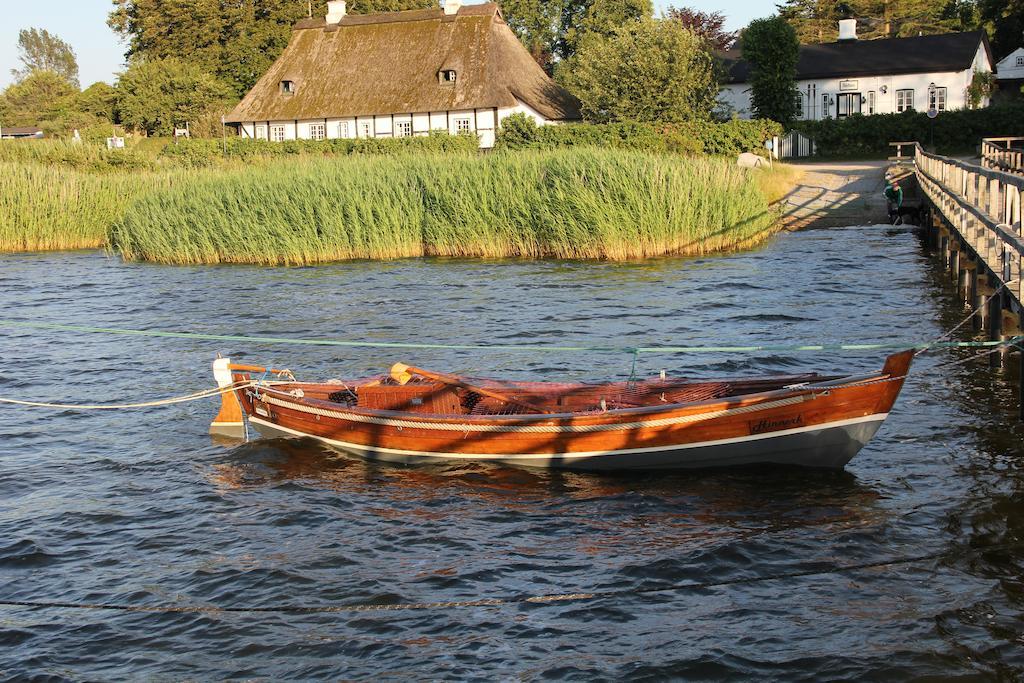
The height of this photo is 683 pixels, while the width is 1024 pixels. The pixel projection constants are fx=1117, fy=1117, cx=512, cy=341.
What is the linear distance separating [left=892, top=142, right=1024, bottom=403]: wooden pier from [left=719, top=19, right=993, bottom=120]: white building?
124 ft

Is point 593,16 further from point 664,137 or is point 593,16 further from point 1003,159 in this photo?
point 1003,159

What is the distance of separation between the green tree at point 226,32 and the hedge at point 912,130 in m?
38.6

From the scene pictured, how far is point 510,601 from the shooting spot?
895 centimetres

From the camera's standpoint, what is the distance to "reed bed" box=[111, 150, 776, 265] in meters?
27.4

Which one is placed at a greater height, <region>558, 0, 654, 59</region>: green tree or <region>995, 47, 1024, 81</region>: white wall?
<region>558, 0, 654, 59</region>: green tree

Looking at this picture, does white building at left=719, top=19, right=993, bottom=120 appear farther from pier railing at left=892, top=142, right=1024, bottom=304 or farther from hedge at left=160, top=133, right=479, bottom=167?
pier railing at left=892, top=142, right=1024, bottom=304

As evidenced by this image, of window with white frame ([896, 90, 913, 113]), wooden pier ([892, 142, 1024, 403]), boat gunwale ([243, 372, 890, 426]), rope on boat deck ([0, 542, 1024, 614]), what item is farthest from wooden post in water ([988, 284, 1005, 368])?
window with white frame ([896, 90, 913, 113])

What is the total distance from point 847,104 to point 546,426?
2251 inches

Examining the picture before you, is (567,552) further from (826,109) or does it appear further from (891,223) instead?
(826,109)

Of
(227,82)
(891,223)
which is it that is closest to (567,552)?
(891,223)

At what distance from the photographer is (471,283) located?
83.9ft

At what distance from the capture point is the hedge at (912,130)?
50969 millimetres

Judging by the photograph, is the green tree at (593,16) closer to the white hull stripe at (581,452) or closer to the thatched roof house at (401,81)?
the thatched roof house at (401,81)

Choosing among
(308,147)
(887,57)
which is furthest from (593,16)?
(308,147)
